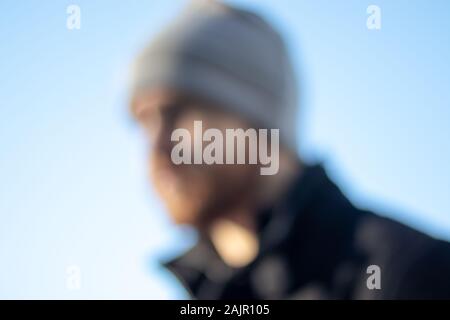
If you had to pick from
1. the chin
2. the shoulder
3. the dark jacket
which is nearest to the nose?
the chin

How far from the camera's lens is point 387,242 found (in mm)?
1082

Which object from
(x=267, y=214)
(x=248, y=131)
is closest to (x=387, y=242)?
(x=267, y=214)

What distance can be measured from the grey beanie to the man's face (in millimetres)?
94

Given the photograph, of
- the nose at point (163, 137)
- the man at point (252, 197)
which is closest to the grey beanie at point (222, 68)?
the man at point (252, 197)

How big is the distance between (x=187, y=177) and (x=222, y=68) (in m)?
0.30

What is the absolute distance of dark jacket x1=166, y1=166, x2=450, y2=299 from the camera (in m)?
1.06

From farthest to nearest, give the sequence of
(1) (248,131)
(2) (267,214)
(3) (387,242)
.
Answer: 1. (1) (248,131)
2. (2) (267,214)
3. (3) (387,242)

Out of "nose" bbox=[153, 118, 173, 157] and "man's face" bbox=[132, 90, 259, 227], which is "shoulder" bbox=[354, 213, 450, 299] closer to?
"man's face" bbox=[132, 90, 259, 227]

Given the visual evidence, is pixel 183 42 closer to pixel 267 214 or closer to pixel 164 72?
pixel 164 72

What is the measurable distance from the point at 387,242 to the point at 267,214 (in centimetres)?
25

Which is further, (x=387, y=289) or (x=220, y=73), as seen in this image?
(x=220, y=73)

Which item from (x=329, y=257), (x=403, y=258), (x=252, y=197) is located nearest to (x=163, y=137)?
(x=252, y=197)

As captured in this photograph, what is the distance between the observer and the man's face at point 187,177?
1.23 m
